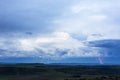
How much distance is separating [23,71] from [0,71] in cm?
1162

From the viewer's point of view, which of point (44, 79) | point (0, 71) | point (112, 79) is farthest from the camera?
point (0, 71)

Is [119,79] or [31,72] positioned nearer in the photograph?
[119,79]

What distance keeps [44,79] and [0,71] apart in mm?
37739

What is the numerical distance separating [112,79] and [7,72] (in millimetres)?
57364

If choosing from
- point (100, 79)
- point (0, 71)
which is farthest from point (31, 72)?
point (100, 79)

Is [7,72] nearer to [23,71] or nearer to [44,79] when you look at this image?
[23,71]

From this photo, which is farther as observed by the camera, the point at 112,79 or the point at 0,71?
the point at 0,71

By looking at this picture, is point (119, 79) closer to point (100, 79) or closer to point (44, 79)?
point (100, 79)

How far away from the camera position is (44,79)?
98.3 metres

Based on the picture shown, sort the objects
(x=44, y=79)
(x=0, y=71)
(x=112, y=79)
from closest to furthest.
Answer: (x=112, y=79) < (x=44, y=79) < (x=0, y=71)

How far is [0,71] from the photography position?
129000 mm

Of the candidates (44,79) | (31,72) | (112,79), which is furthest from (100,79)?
(31,72)

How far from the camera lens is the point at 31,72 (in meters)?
134

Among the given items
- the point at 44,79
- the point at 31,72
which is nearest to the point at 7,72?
the point at 31,72
